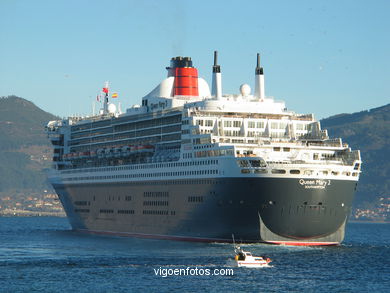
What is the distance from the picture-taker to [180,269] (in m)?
79.5

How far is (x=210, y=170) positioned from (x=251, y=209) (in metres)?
6.93

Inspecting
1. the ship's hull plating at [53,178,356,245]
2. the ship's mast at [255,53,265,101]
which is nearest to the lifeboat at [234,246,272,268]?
the ship's hull plating at [53,178,356,245]

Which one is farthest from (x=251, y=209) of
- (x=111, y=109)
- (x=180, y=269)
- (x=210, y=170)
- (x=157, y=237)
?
(x=111, y=109)

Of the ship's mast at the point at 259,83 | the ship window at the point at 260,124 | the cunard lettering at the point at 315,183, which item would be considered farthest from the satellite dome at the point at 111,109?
the cunard lettering at the point at 315,183

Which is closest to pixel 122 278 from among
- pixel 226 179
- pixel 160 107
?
pixel 226 179

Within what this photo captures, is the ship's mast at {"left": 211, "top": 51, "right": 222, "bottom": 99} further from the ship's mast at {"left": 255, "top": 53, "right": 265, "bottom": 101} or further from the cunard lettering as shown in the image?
the cunard lettering

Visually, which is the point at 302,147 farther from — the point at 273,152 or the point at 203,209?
the point at 203,209

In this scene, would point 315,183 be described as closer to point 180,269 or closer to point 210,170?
point 210,170

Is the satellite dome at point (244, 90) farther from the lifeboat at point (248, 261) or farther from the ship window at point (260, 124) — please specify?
the lifeboat at point (248, 261)

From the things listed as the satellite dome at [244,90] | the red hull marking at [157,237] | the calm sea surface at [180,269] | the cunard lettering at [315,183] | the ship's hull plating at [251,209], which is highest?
the satellite dome at [244,90]

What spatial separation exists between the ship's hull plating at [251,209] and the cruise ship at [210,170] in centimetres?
10

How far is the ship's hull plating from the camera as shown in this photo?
94.2 metres

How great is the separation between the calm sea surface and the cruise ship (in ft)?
9.38

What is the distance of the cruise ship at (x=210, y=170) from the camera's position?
94.9 m
